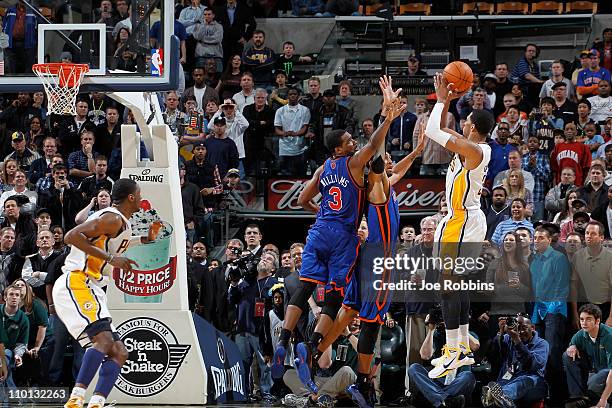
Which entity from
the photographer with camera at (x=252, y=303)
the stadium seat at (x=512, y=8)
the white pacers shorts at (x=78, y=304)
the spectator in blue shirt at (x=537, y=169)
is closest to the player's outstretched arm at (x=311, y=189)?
the white pacers shorts at (x=78, y=304)

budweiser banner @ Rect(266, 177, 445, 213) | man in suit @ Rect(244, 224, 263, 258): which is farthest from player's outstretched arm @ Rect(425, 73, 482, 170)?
budweiser banner @ Rect(266, 177, 445, 213)

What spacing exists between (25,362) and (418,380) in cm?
435

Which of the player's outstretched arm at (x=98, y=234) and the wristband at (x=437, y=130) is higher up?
the wristband at (x=437, y=130)

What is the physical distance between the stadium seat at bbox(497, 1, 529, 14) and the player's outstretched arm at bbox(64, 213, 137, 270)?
43.6ft

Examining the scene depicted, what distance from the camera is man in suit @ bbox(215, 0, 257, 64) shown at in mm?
21422

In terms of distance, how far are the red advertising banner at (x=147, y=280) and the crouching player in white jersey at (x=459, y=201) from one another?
351 cm

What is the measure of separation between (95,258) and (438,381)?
427 centimetres

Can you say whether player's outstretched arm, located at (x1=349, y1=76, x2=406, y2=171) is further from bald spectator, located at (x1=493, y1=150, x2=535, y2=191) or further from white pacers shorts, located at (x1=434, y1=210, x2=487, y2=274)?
bald spectator, located at (x1=493, y1=150, x2=535, y2=191)

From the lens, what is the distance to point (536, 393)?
42.7ft

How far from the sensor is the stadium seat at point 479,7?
2228 centimetres

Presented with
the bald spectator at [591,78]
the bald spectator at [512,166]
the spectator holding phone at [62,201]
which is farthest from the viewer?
the bald spectator at [591,78]

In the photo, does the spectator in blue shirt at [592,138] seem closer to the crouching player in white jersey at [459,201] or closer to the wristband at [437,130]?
the crouching player in white jersey at [459,201]

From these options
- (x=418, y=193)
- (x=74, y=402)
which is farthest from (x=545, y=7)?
(x=74, y=402)

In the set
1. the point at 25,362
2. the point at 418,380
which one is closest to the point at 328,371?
the point at 418,380
